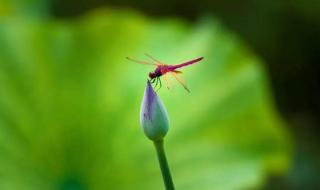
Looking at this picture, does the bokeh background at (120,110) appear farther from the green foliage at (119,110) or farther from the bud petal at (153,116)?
the bud petal at (153,116)

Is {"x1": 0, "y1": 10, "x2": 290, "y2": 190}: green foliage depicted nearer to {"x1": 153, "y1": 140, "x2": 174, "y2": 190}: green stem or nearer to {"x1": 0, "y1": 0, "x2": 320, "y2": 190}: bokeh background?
{"x1": 0, "y1": 0, "x2": 320, "y2": 190}: bokeh background

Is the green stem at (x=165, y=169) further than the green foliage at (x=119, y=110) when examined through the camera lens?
No

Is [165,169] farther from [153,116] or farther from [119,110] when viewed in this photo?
[119,110]

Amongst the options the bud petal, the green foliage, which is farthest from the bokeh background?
the bud petal

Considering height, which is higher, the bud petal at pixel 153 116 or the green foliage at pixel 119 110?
the green foliage at pixel 119 110

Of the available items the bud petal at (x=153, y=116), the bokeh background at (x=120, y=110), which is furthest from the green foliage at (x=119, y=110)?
the bud petal at (x=153, y=116)

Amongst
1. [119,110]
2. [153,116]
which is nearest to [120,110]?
[119,110]
